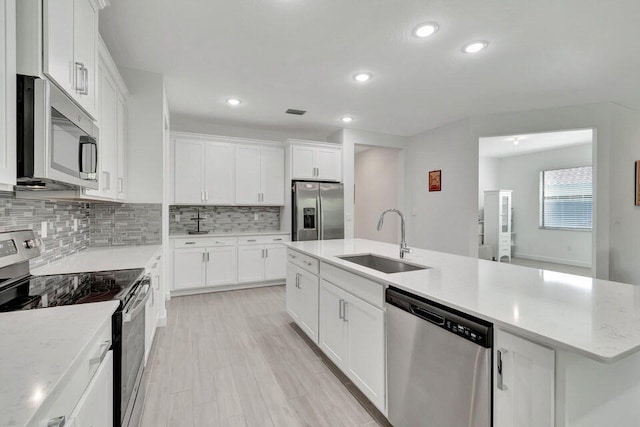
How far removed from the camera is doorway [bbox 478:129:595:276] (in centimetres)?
648

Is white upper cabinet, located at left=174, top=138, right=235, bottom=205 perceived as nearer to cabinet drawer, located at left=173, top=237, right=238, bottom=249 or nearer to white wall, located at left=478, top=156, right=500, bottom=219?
cabinet drawer, located at left=173, top=237, right=238, bottom=249

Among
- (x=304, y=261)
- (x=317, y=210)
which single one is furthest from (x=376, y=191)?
(x=304, y=261)

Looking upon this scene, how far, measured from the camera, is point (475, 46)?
99.5 inches

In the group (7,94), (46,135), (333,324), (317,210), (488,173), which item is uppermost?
(488,173)

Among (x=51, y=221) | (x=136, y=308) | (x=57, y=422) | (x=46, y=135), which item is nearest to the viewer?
(x=57, y=422)

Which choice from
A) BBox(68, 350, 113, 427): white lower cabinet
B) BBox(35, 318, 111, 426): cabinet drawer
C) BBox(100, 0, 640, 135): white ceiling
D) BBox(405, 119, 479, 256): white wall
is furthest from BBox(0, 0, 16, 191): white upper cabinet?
BBox(405, 119, 479, 256): white wall

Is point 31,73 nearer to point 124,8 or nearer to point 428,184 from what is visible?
point 124,8

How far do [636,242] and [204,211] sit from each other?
6445mm

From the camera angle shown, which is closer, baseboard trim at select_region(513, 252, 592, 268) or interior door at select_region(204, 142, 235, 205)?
interior door at select_region(204, 142, 235, 205)

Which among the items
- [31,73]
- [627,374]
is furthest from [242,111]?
[627,374]

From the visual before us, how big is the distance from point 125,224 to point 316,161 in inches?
118

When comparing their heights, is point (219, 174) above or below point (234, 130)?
below

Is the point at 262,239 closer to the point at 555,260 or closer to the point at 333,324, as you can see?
the point at 333,324

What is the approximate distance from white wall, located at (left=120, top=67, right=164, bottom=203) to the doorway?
6.00 m
